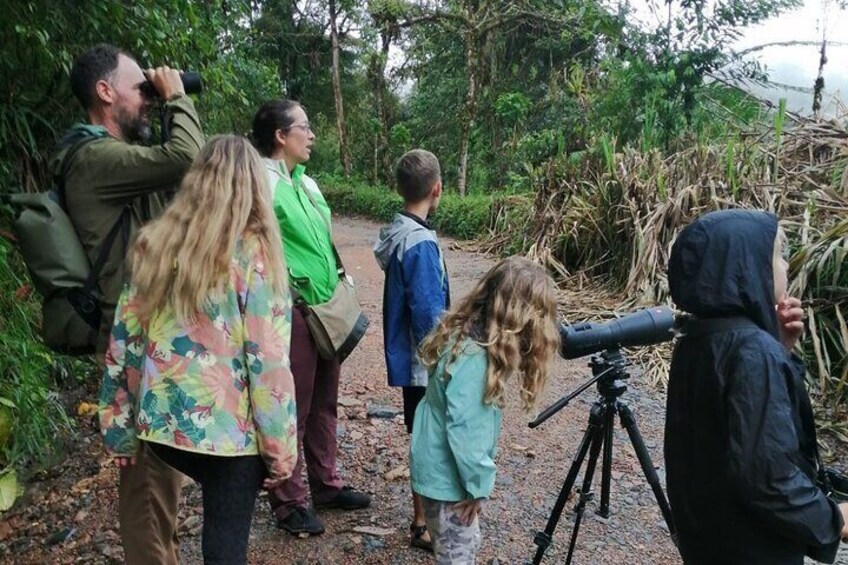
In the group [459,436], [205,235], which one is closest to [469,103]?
[459,436]

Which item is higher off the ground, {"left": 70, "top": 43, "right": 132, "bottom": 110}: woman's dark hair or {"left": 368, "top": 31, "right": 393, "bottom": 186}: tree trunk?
{"left": 368, "top": 31, "right": 393, "bottom": 186}: tree trunk

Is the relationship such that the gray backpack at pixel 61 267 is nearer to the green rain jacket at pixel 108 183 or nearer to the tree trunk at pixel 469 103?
the green rain jacket at pixel 108 183

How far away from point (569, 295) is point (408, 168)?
441cm

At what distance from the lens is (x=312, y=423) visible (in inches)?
118

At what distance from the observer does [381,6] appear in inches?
666

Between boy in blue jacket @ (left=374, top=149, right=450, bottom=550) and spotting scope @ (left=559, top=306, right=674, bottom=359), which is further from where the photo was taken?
boy in blue jacket @ (left=374, top=149, right=450, bottom=550)

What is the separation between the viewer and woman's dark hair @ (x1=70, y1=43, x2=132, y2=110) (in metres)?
2.14

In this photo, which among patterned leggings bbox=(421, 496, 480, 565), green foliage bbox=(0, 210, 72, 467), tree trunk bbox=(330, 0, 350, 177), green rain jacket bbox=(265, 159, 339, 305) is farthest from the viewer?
tree trunk bbox=(330, 0, 350, 177)

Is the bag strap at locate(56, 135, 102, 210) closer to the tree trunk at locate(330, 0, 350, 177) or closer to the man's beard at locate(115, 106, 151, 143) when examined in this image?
the man's beard at locate(115, 106, 151, 143)

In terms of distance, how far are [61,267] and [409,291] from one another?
4.12ft

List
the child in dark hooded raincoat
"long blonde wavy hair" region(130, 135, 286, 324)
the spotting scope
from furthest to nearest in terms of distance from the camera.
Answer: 1. the spotting scope
2. "long blonde wavy hair" region(130, 135, 286, 324)
3. the child in dark hooded raincoat

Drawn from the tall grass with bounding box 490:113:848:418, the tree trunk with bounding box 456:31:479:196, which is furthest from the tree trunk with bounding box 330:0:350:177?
the tall grass with bounding box 490:113:848:418

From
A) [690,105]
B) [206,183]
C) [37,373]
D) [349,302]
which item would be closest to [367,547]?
[349,302]

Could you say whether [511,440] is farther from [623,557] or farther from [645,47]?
[645,47]
